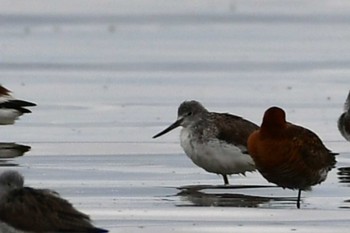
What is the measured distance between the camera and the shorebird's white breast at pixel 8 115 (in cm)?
1666

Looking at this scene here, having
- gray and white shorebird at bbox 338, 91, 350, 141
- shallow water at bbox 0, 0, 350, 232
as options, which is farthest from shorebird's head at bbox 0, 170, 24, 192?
gray and white shorebird at bbox 338, 91, 350, 141

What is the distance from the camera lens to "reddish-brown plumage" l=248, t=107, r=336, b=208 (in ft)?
39.5

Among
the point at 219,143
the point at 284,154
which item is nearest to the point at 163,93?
the point at 219,143

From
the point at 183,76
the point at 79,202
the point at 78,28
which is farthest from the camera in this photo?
the point at 78,28

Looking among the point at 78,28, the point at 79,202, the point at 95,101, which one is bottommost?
the point at 79,202

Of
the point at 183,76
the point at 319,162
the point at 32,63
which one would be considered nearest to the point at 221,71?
the point at 183,76

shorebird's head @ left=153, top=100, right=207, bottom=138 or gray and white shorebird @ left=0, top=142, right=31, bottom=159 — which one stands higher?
shorebird's head @ left=153, top=100, right=207, bottom=138

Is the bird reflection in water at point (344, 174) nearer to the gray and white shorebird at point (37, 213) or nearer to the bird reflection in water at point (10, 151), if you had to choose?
the bird reflection in water at point (10, 151)

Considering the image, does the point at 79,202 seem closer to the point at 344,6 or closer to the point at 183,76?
the point at 183,76

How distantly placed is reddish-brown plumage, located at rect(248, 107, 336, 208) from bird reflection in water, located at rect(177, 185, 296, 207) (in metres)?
0.21

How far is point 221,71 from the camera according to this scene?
21.1 meters

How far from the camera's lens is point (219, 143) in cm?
1387

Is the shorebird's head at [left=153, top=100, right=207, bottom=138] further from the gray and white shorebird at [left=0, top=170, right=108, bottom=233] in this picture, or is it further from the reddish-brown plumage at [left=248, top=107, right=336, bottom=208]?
the gray and white shorebird at [left=0, top=170, right=108, bottom=233]

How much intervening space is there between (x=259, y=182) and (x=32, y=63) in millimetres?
9002
